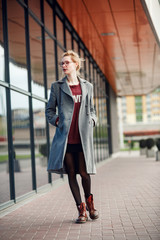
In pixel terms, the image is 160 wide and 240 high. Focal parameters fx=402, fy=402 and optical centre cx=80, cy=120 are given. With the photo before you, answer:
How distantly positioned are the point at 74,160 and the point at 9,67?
7.38 ft

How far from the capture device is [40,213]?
500cm

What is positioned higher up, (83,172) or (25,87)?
(25,87)

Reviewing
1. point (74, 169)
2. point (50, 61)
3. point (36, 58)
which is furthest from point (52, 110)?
point (50, 61)

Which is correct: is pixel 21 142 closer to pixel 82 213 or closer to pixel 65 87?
pixel 65 87

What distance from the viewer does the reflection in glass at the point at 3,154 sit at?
5.41 m

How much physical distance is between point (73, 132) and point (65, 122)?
15 centimetres

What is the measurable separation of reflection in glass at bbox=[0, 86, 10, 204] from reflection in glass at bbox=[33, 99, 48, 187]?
1.71 meters

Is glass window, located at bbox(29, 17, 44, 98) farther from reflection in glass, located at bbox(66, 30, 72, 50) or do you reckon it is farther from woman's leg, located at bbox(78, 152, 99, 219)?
woman's leg, located at bbox(78, 152, 99, 219)

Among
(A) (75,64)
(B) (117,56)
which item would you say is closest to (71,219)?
(A) (75,64)

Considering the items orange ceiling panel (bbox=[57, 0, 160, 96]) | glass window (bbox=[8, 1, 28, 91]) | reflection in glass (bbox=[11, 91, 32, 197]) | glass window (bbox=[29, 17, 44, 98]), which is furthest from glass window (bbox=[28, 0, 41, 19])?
reflection in glass (bbox=[11, 91, 32, 197])

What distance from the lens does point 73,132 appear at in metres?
4.20

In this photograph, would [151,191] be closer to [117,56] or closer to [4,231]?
[4,231]

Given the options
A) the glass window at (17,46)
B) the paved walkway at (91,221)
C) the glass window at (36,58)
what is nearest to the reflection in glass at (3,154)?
the paved walkway at (91,221)

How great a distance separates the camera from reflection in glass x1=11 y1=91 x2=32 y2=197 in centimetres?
610
